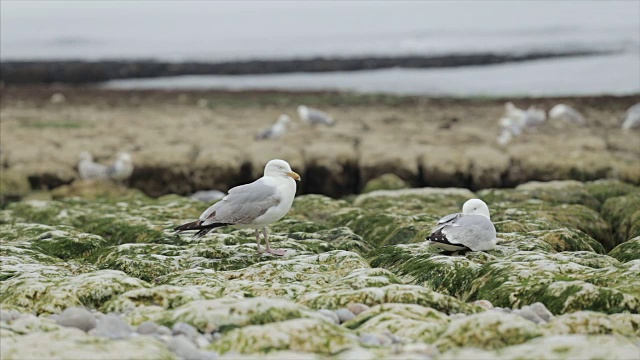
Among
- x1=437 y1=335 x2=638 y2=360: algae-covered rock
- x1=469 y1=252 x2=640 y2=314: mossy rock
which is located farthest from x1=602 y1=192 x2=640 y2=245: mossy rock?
x1=437 y1=335 x2=638 y2=360: algae-covered rock

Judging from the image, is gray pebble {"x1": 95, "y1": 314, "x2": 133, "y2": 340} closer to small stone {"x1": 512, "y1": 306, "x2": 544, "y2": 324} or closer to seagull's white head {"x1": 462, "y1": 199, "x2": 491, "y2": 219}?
small stone {"x1": 512, "y1": 306, "x2": 544, "y2": 324}

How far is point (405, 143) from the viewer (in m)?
25.4

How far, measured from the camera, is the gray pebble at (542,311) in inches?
290

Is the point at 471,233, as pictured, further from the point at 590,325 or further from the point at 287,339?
the point at 287,339

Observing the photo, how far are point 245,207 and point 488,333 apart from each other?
4532mm

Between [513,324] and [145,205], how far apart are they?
10.6 m

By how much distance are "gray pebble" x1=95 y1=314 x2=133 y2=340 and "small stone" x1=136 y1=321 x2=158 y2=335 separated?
0.23 ft

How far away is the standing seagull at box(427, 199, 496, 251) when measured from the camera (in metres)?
10.1

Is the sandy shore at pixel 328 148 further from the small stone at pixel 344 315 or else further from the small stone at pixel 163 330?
the small stone at pixel 163 330

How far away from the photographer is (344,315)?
24.2ft

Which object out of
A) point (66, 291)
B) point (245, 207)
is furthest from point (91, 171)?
point (66, 291)

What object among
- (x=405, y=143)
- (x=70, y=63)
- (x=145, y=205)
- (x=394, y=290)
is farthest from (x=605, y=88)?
(x=70, y=63)

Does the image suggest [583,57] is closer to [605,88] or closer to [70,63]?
[605,88]

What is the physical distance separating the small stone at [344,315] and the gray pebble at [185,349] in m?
1.56
